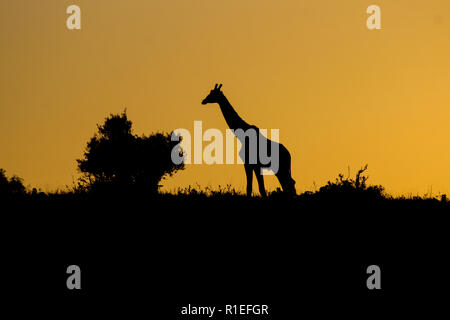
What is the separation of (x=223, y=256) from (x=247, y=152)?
7.36 m

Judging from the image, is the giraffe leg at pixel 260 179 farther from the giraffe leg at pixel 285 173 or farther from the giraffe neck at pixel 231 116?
the giraffe neck at pixel 231 116

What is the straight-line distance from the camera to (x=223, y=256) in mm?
19984

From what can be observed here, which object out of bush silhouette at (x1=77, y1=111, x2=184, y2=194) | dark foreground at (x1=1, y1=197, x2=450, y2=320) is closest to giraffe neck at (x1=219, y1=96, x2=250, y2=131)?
dark foreground at (x1=1, y1=197, x2=450, y2=320)

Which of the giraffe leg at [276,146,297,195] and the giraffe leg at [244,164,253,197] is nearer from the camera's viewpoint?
the giraffe leg at [244,164,253,197]

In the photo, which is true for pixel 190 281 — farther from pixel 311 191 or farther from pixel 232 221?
pixel 311 191

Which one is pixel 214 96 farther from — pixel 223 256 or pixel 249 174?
pixel 223 256

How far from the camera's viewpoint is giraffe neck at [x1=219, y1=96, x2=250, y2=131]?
91.1 feet

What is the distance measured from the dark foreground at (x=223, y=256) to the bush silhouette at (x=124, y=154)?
4112cm

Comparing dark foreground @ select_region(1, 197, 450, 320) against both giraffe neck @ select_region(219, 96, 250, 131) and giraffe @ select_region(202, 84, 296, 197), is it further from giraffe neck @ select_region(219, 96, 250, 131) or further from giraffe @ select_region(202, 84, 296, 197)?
giraffe neck @ select_region(219, 96, 250, 131)

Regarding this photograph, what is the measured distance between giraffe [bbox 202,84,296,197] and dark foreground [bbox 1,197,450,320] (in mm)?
2715

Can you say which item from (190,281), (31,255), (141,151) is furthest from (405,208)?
(141,151)

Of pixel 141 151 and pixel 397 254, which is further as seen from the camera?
pixel 141 151

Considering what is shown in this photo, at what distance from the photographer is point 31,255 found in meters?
20.5
